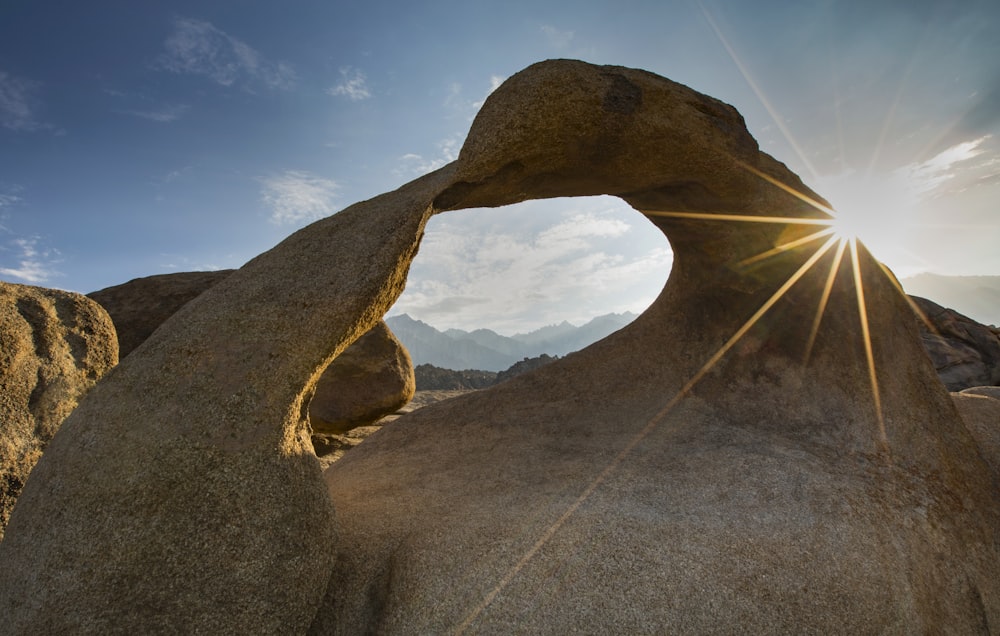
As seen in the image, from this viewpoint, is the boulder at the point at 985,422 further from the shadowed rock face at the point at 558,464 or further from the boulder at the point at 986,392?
the shadowed rock face at the point at 558,464

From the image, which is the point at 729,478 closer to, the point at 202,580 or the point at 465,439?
the point at 465,439

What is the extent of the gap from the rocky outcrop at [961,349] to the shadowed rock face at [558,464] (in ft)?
36.9

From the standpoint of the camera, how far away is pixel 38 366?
9.99 feet

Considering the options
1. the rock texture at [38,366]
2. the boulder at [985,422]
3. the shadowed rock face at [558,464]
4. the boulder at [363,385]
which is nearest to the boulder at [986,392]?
the boulder at [985,422]

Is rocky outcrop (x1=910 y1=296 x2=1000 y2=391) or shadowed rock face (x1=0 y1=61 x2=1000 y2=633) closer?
shadowed rock face (x1=0 y1=61 x2=1000 y2=633)

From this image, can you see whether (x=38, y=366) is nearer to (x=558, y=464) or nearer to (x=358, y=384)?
(x=558, y=464)

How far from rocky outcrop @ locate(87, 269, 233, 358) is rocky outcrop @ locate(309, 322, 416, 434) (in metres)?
3.80

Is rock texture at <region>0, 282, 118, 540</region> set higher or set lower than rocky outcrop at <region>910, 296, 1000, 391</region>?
higher

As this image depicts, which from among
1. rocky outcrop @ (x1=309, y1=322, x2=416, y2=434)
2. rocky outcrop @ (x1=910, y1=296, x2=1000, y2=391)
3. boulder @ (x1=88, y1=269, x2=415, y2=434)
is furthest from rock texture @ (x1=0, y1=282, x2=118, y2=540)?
rocky outcrop @ (x1=910, y1=296, x2=1000, y2=391)

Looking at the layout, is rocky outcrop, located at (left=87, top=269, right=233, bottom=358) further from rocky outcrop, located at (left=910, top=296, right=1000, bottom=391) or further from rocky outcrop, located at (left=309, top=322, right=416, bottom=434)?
rocky outcrop, located at (left=910, top=296, right=1000, bottom=391)

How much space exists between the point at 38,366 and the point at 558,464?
341cm

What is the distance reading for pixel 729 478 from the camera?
134 inches

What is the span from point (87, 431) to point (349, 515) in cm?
155

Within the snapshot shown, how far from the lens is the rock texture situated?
9.45ft
